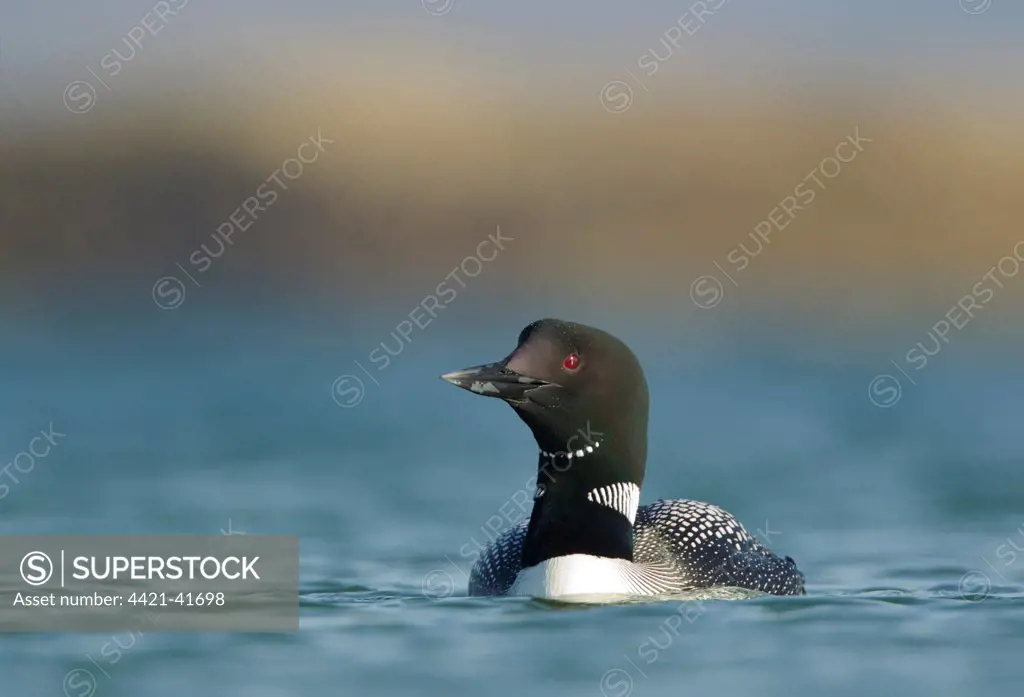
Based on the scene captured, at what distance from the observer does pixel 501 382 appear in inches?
370

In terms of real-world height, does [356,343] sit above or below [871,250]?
below

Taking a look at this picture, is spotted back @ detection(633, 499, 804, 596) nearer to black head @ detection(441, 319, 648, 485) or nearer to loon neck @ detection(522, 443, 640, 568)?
loon neck @ detection(522, 443, 640, 568)

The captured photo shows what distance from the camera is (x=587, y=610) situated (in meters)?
9.50

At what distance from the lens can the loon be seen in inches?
372

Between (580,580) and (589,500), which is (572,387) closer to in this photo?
(589,500)

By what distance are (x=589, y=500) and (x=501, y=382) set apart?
62 centimetres

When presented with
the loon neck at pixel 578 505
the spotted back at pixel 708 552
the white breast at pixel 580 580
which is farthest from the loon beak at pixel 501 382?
the spotted back at pixel 708 552

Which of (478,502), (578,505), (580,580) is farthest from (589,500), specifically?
(478,502)

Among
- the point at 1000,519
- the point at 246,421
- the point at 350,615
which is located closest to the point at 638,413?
the point at 350,615

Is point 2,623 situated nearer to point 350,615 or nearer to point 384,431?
point 350,615

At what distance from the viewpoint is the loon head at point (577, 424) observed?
9422 mm

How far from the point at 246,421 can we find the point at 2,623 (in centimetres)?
706

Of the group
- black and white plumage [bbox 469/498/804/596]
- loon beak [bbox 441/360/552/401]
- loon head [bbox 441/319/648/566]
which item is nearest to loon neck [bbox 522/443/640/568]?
loon head [bbox 441/319/648/566]

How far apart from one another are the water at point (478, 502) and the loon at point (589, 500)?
6.8 inches
